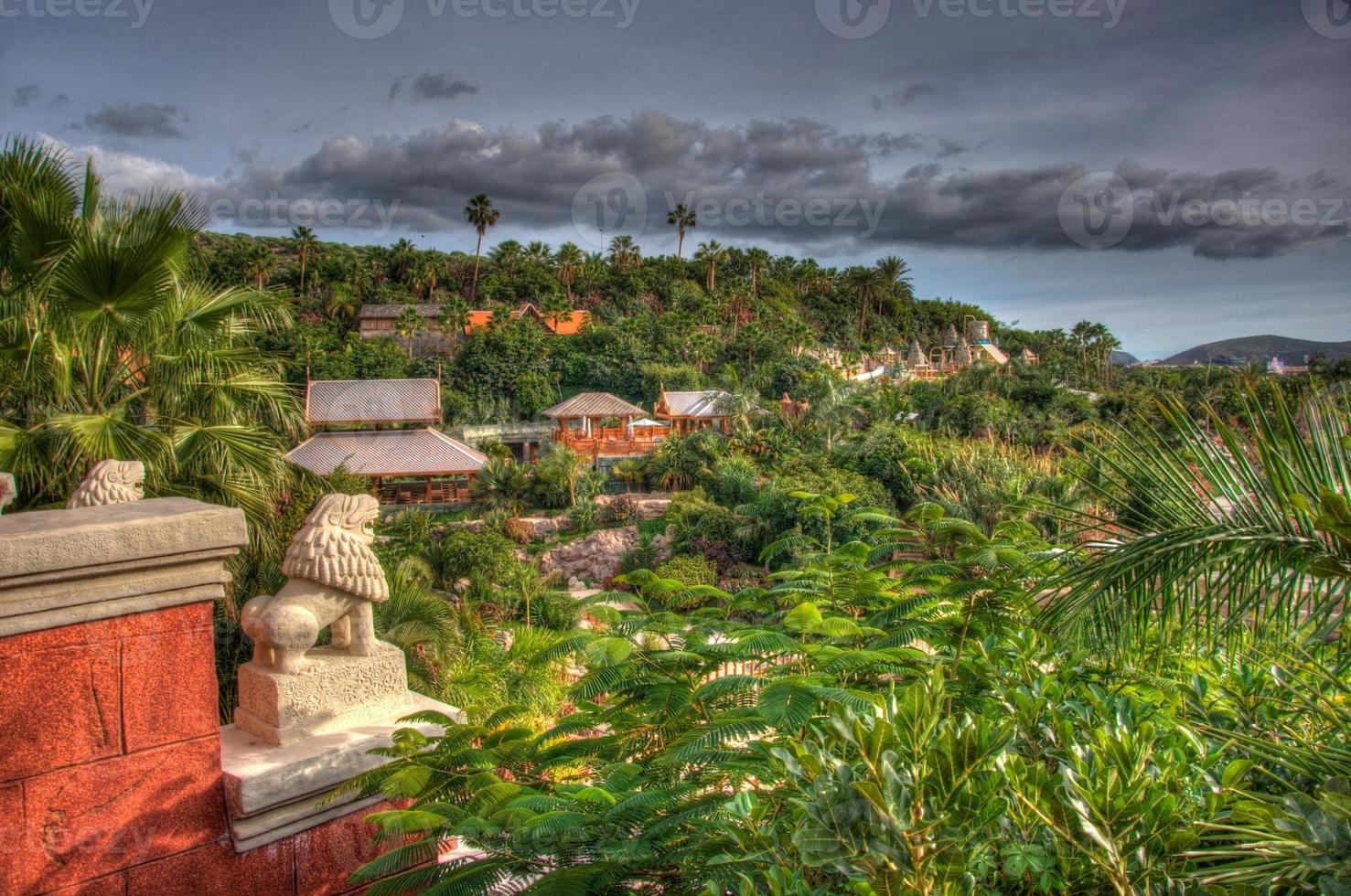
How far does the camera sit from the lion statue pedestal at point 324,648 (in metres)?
2.60

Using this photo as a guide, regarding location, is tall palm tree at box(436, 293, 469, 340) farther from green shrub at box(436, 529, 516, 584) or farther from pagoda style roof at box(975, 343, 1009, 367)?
pagoda style roof at box(975, 343, 1009, 367)

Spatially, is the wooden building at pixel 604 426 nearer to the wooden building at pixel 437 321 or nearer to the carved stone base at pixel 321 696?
the wooden building at pixel 437 321

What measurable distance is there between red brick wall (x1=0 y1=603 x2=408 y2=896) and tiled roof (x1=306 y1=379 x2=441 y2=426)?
29646 mm

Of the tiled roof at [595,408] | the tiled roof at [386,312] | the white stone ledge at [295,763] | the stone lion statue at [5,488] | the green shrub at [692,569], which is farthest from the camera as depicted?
the tiled roof at [386,312]

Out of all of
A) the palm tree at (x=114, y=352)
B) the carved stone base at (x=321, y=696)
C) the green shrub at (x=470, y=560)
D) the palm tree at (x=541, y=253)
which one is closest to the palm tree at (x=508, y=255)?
the palm tree at (x=541, y=253)

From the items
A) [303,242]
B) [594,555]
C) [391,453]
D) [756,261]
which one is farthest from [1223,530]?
[756,261]

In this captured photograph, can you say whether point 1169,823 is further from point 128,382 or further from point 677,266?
point 677,266

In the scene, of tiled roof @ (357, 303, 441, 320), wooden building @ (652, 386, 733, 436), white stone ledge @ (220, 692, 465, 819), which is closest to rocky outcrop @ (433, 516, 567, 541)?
wooden building @ (652, 386, 733, 436)

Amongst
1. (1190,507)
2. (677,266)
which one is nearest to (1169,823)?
(1190,507)

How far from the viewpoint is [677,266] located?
57656 millimetres

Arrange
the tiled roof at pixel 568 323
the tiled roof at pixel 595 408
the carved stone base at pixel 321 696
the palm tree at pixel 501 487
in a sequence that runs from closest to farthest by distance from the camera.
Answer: the carved stone base at pixel 321 696, the palm tree at pixel 501 487, the tiled roof at pixel 595 408, the tiled roof at pixel 568 323

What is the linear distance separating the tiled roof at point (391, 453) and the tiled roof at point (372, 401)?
3.13 ft

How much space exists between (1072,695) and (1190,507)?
65 cm

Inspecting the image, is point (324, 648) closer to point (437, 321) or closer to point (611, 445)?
point (611, 445)
